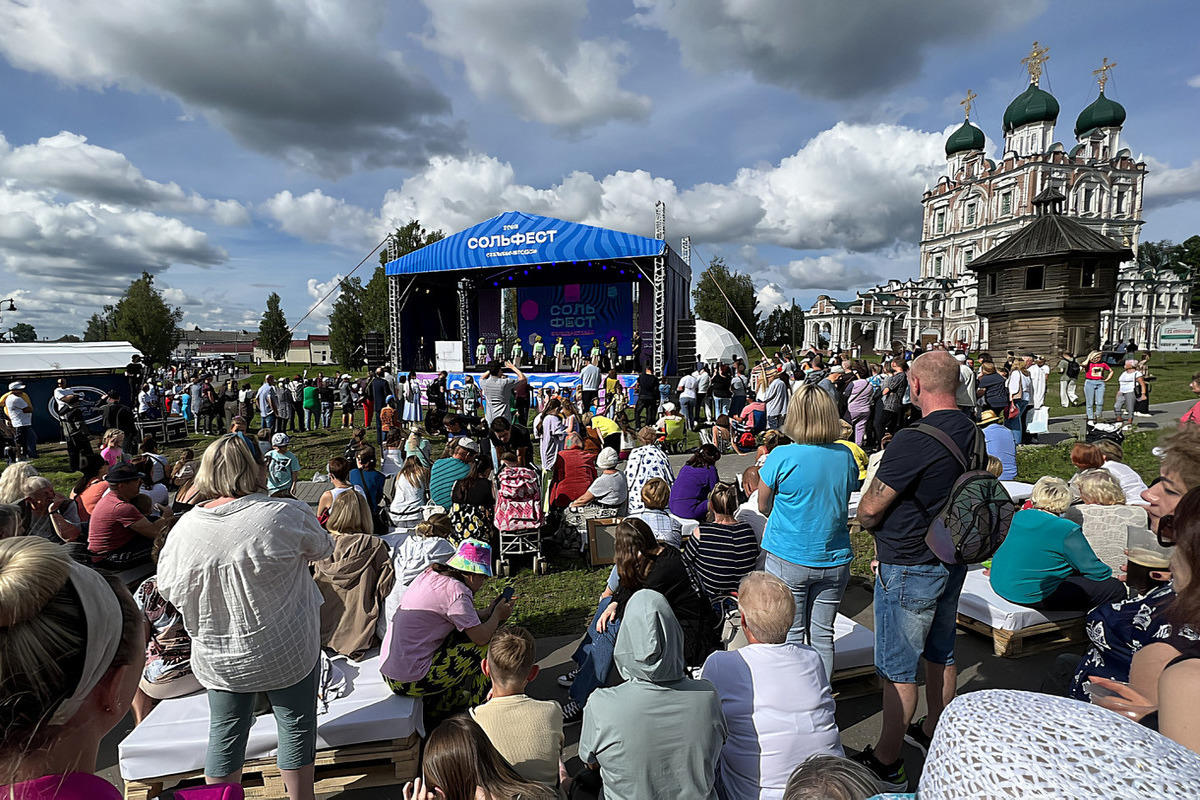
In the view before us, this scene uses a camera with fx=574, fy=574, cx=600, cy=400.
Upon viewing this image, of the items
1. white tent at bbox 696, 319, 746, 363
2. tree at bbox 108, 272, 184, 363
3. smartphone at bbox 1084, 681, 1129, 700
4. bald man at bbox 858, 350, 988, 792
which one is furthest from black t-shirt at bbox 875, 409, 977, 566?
tree at bbox 108, 272, 184, 363

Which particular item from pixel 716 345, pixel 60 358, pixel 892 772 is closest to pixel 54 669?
pixel 892 772

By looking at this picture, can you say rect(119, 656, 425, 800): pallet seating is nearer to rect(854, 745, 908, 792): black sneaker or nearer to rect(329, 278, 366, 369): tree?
rect(854, 745, 908, 792): black sneaker

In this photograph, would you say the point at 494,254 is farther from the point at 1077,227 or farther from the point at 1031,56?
the point at 1031,56

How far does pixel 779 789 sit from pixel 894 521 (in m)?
1.21

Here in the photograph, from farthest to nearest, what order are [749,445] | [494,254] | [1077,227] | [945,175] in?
1. [945,175]
2. [1077,227]
3. [494,254]
4. [749,445]

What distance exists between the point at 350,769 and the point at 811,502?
104 inches

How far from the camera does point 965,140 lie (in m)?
67.8

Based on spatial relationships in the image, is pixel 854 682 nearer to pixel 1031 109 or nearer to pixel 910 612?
pixel 910 612

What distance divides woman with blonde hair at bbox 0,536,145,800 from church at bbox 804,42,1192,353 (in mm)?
57835

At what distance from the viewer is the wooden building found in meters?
28.2

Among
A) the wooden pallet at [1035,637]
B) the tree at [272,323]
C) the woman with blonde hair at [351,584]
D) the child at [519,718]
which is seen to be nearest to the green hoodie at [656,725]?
the child at [519,718]

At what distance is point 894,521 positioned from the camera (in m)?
2.61

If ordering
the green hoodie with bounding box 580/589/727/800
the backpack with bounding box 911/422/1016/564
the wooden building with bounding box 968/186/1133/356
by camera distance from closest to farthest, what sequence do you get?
the green hoodie with bounding box 580/589/727/800 → the backpack with bounding box 911/422/1016/564 → the wooden building with bounding box 968/186/1133/356

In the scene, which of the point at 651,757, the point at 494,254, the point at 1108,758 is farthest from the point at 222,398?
the point at 1108,758
